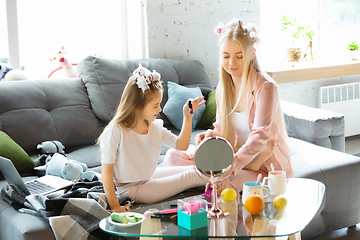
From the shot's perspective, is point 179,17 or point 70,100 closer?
point 70,100

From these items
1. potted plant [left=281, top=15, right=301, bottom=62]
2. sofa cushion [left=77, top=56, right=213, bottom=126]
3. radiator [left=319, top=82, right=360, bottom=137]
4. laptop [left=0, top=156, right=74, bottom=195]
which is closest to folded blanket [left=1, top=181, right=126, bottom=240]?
Answer: laptop [left=0, top=156, right=74, bottom=195]

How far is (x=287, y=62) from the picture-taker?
160 inches

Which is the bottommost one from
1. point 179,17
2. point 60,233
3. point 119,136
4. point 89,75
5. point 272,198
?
point 60,233

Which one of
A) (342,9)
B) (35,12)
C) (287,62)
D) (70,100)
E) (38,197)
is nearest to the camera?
(38,197)

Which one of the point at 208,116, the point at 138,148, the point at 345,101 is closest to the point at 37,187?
the point at 138,148

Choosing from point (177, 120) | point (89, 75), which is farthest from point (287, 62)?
point (89, 75)

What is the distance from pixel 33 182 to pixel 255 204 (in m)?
1.12

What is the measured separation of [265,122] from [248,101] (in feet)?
0.51

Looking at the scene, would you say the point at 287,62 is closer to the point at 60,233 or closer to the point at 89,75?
the point at 89,75

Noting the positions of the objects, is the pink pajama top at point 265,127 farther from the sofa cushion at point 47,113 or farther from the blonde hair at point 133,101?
the sofa cushion at point 47,113

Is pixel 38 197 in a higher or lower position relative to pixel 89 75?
lower

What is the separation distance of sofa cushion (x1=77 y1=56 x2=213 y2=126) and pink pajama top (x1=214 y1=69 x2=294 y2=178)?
1008 mm

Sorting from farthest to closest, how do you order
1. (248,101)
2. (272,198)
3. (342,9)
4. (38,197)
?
(342,9), (248,101), (38,197), (272,198)

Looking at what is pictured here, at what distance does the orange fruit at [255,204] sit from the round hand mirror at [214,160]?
0.08 metres
